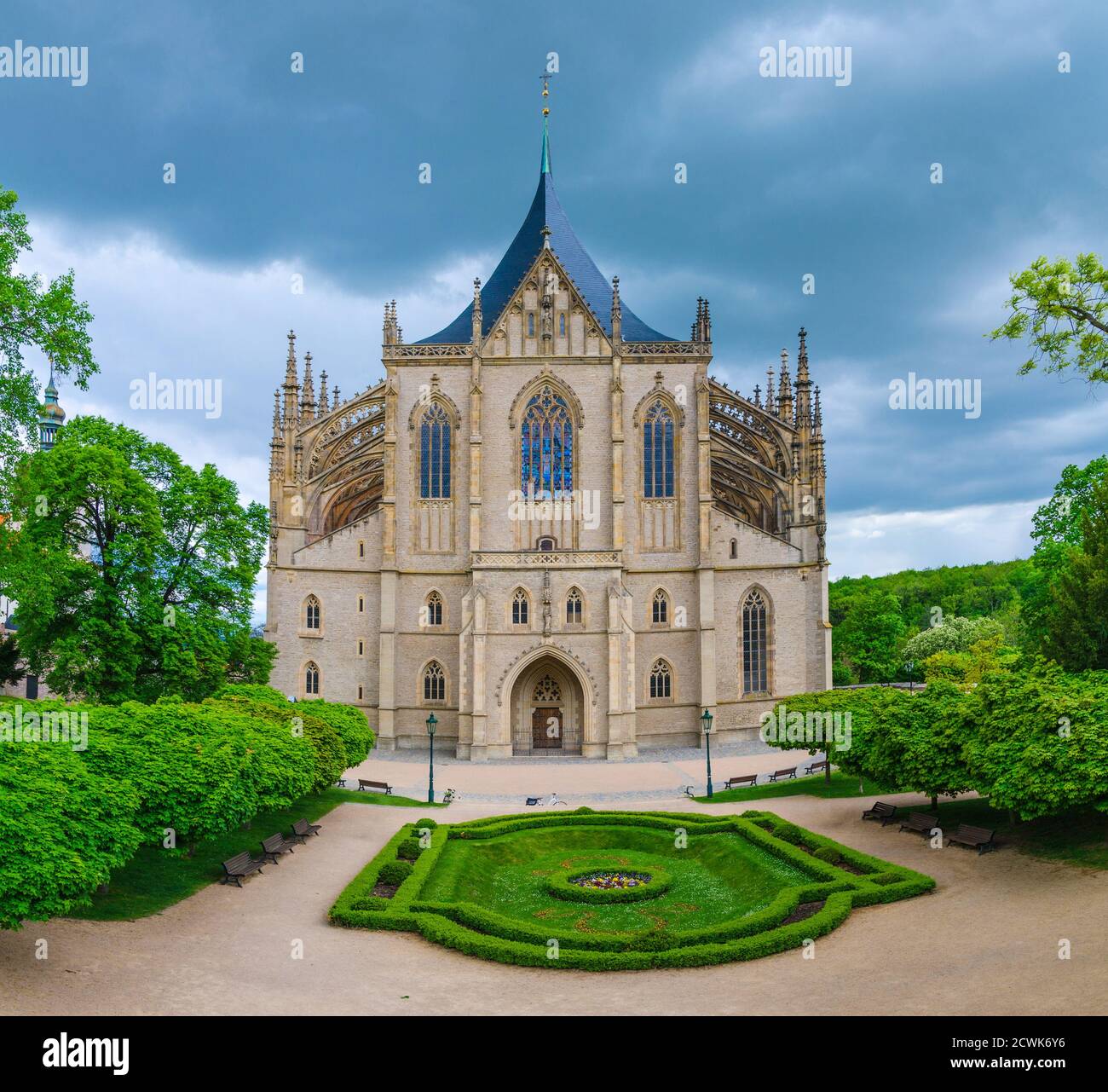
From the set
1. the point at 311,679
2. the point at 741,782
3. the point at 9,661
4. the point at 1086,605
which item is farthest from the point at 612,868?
the point at 9,661

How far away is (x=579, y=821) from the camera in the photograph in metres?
28.5

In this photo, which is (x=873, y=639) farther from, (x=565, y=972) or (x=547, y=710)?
(x=565, y=972)

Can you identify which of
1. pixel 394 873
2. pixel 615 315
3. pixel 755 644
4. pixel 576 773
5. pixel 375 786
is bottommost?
pixel 576 773

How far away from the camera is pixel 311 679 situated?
151 feet

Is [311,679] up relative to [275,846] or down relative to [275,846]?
up

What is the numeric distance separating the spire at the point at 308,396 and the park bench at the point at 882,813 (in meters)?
38.5

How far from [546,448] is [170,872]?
3081 cm

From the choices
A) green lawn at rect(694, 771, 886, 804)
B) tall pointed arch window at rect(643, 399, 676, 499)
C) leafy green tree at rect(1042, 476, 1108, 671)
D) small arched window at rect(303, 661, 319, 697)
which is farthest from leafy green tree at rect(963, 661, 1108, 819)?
small arched window at rect(303, 661, 319, 697)

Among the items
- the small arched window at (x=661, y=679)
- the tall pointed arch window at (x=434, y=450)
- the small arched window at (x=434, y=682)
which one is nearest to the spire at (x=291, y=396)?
the tall pointed arch window at (x=434, y=450)

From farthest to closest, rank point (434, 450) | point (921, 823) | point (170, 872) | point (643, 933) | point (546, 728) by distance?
point (434, 450), point (546, 728), point (921, 823), point (170, 872), point (643, 933)

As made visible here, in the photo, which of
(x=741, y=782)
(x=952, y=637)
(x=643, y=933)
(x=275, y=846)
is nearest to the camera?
(x=643, y=933)

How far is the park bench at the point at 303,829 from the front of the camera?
2517 cm

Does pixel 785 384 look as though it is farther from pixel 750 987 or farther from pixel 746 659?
pixel 750 987

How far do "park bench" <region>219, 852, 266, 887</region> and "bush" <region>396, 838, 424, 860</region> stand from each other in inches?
161
